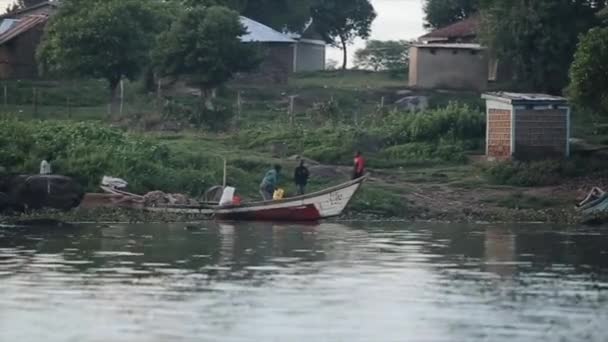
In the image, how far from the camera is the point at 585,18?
5444 centimetres

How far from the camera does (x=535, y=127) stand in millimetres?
46719

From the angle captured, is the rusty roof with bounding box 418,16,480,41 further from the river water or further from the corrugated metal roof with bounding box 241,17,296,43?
the river water

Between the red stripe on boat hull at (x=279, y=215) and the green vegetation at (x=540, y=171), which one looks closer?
the red stripe on boat hull at (x=279, y=215)

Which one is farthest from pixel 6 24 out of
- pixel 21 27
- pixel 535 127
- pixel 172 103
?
pixel 535 127

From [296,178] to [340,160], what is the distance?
5342mm

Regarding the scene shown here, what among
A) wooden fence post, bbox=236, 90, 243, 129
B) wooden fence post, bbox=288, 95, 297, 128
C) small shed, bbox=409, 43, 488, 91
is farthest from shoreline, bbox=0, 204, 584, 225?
small shed, bbox=409, 43, 488, 91

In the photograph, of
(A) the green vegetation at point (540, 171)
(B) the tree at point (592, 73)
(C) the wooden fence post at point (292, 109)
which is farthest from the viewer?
(C) the wooden fence post at point (292, 109)

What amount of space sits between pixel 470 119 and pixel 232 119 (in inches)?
365

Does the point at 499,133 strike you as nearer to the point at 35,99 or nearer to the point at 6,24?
the point at 35,99

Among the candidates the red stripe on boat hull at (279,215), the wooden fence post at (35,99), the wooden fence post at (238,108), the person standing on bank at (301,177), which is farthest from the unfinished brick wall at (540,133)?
the wooden fence post at (35,99)

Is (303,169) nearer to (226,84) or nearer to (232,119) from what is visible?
(232,119)

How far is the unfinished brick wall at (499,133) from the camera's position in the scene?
46812 millimetres

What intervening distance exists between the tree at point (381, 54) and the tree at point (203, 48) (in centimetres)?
3296

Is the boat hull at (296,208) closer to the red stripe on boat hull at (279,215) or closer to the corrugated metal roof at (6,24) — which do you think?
the red stripe on boat hull at (279,215)
